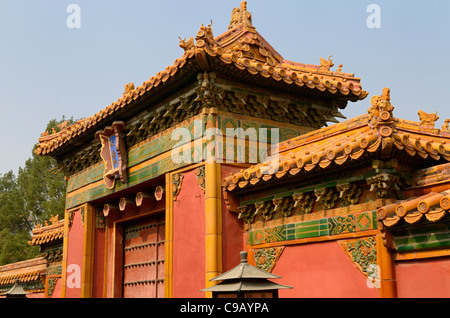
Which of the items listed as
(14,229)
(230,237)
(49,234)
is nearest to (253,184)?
(230,237)

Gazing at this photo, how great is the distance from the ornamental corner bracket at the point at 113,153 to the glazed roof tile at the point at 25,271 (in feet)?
22.7

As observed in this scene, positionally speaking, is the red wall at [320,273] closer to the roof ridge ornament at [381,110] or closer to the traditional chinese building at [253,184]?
the traditional chinese building at [253,184]

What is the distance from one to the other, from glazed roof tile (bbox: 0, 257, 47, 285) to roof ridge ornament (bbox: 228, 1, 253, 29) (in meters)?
10.5

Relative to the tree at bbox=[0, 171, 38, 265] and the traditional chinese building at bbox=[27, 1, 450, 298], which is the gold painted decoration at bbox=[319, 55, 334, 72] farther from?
the tree at bbox=[0, 171, 38, 265]

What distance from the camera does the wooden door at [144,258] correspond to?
471 inches

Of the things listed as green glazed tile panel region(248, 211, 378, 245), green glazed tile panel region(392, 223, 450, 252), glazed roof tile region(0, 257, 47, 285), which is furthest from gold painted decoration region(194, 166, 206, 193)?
glazed roof tile region(0, 257, 47, 285)

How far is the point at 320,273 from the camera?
8234 millimetres

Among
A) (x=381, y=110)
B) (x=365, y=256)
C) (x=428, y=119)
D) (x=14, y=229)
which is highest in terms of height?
(x=14, y=229)

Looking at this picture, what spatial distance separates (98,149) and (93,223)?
194 cm

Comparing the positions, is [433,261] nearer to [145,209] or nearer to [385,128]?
[385,128]

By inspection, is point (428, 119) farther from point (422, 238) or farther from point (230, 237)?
point (230, 237)

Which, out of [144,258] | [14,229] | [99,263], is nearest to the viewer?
[144,258]

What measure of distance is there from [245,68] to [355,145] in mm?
3009
